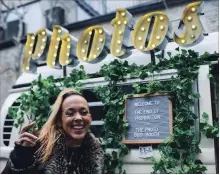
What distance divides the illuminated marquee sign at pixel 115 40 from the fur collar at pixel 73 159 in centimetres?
186

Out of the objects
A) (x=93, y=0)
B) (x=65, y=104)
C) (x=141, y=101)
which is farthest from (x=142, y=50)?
(x=93, y=0)

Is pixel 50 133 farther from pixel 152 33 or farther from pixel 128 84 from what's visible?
pixel 152 33

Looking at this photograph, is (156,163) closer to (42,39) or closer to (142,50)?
(142,50)

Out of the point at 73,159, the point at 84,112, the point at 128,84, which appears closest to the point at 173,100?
the point at 128,84

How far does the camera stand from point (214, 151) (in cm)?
310

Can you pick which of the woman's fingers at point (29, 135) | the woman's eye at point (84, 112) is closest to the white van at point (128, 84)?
the woman's eye at point (84, 112)

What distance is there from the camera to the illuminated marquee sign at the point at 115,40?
12.9 feet

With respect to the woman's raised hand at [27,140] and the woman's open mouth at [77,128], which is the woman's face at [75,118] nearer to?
the woman's open mouth at [77,128]

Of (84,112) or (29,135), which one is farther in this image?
(84,112)

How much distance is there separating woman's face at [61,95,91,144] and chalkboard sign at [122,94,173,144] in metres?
1.22

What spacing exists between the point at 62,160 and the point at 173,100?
61.4 inches

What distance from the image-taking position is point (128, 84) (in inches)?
149

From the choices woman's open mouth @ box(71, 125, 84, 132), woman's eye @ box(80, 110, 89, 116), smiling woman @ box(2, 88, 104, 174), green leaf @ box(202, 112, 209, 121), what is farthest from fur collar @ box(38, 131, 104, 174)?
green leaf @ box(202, 112, 209, 121)

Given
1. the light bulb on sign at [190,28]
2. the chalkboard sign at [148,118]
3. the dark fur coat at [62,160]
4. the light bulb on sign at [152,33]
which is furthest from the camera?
the light bulb on sign at [152,33]
